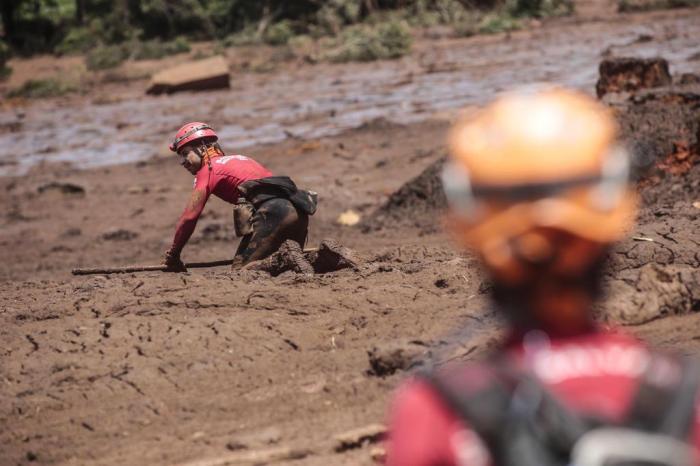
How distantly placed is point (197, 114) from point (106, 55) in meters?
10.5

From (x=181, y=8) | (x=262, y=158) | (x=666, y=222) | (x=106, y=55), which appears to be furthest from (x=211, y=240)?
(x=181, y=8)

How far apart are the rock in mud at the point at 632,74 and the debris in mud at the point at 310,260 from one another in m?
6.53

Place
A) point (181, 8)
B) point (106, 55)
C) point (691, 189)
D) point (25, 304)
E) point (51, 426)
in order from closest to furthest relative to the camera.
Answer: point (51, 426) → point (25, 304) → point (691, 189) → point (106, 55) → point (181, 8)

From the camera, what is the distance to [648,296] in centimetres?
518

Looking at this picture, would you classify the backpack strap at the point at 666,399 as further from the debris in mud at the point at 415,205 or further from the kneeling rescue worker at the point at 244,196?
the debris in mud at the point at 415,205

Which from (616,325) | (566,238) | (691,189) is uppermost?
(566,238)

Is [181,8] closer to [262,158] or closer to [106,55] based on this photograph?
[106,55]

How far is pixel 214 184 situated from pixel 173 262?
0.61 meters

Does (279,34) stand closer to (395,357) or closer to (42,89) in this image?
(42,89)

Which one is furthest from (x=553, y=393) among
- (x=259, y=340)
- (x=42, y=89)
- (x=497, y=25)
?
(x=497, y=25)

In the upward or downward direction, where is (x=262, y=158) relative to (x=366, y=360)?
downward

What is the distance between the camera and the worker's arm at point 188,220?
24.6 ft

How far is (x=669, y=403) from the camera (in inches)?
64.4

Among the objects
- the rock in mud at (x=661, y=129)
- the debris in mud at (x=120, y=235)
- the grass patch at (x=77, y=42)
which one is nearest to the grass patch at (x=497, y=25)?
the grass patch at (x=77, y=42)
